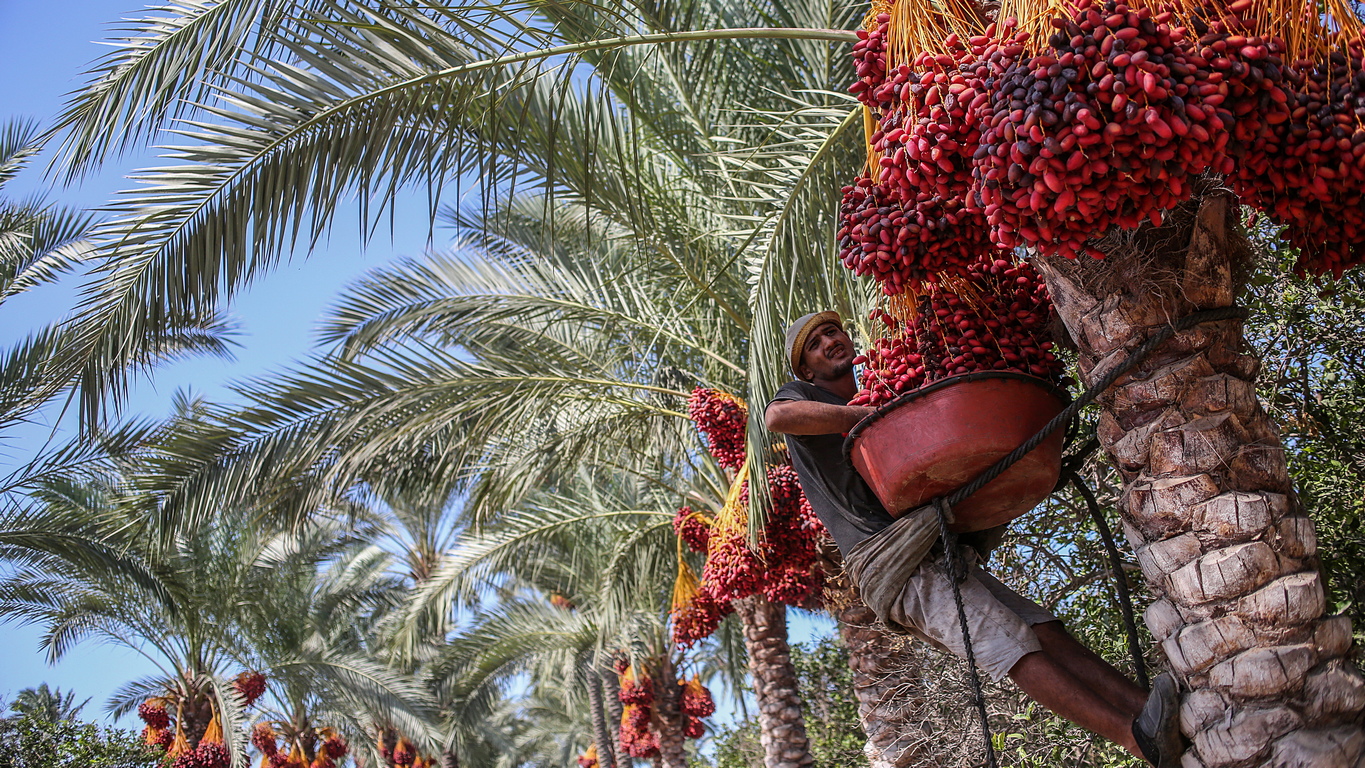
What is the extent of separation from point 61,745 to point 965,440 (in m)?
11.8

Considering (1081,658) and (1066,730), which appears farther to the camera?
(1066,730)

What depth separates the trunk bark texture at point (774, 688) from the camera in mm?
8406

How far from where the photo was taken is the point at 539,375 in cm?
738

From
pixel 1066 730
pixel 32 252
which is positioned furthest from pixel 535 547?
pixel 1066 730

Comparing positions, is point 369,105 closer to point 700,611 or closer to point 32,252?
point 700,611

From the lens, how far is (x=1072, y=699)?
97.7 inches

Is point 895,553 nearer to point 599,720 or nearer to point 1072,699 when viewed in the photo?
point 1072,699

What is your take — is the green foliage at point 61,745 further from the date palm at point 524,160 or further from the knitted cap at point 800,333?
the knitted cap at point 800,333

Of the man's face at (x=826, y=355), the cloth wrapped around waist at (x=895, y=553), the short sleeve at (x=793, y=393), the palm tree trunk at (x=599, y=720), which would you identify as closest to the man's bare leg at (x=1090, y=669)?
the cloth wrapped around waist at (x=895, y=553)

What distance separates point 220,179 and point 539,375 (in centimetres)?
360

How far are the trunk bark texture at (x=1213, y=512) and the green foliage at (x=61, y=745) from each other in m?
11.5

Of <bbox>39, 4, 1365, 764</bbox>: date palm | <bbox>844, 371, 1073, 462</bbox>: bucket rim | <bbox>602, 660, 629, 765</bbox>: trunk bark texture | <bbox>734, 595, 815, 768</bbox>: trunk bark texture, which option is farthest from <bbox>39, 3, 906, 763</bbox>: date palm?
<bbox>602, 660, 629, 765</bbox>: trunk bark texture

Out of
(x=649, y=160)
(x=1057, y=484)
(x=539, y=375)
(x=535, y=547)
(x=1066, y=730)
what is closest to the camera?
(x=1057, y=484)

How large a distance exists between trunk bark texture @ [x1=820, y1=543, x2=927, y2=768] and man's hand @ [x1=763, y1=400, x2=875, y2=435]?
3.03m
